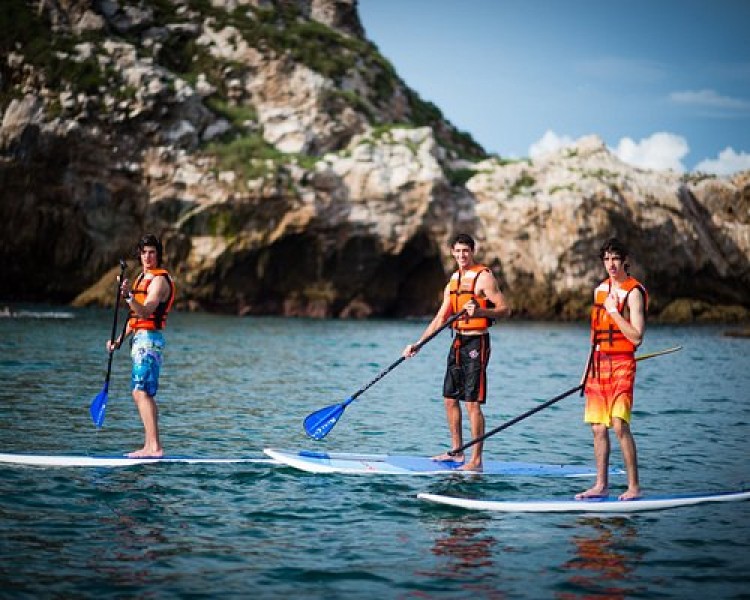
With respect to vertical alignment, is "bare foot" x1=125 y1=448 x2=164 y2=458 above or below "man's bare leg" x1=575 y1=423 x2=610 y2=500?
below

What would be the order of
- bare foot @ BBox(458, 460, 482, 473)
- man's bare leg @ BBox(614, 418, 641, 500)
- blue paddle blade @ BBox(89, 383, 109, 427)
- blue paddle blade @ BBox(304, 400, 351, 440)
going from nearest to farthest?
man's bare leg @ BBox(614, 418, 641, 500) < bare foot @ BBox(458, 460, 482, 473) < blue paddle blade @ BBox(89, 383, 109, 427) < blue paddle blade @ BBox(304, 400, 351, 440)

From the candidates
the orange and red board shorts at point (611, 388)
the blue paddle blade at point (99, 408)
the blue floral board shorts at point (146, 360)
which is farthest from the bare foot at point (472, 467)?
the blue paddle blade at point (99, 408)

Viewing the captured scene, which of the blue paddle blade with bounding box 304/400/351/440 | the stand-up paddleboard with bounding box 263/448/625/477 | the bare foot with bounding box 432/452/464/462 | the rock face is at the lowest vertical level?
the stand-up paddleboard with bounding box 263/448/625/477

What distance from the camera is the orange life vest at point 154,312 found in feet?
33.6

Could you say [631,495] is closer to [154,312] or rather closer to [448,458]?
[448,458]

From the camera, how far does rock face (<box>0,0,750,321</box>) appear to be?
165ft

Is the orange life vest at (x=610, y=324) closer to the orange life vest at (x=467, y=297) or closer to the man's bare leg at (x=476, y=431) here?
the orange life vest at (x=467, y=297)

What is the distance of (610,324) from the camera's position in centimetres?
889

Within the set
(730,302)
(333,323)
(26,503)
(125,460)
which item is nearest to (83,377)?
(125,460)

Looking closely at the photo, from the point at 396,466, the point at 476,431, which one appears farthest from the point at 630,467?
the point at 396,466

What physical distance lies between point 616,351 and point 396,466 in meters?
3.03

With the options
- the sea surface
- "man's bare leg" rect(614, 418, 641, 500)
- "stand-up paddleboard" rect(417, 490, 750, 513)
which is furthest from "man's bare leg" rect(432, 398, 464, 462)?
"man's bare leg" rect(614, 418, 641, 500)

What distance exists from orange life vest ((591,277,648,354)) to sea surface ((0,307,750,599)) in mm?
1557

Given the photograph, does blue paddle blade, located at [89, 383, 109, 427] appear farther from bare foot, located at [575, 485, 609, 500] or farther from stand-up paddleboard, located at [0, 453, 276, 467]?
bare foot, located at [575, 485, 609, 500]
